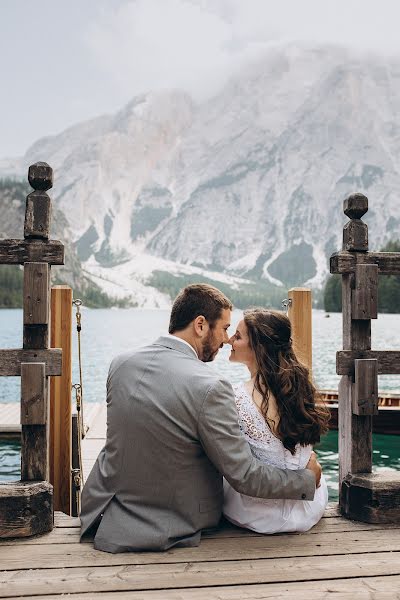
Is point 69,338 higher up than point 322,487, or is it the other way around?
point 69,338

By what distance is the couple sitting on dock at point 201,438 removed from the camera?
4.36 meters

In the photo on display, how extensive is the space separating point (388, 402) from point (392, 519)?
13.7 metres

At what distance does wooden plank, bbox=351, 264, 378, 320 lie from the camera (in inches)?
212

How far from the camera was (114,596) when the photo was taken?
12.4 ft

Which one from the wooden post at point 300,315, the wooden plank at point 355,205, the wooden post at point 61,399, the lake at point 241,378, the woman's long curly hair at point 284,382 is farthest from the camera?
the lake at point 241,378

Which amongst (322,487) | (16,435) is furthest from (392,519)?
(16,435)

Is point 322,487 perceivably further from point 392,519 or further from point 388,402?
point 388,402

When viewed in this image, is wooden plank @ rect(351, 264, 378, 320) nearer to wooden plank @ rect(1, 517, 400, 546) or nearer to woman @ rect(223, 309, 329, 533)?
woman @ rect(223, 309, 329, 533)

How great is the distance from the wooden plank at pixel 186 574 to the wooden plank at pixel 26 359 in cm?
143

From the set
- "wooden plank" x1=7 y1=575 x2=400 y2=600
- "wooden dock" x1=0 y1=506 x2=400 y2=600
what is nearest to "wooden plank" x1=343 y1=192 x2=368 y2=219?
"wooden dock" x1=0 y1=506 x2=400 y2=600

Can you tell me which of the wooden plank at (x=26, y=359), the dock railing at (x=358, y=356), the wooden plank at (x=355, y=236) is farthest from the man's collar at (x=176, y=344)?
the wooden plank at (x=355, y=236)

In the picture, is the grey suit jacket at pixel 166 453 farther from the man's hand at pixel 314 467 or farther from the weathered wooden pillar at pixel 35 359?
the weathered wooden pillar at pixel 35 359

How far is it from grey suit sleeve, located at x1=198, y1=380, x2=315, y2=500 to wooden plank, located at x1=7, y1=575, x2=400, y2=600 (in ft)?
2.13

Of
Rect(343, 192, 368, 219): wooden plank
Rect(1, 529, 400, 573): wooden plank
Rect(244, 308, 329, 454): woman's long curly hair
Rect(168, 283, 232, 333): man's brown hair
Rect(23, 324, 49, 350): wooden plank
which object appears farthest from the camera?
Rect(343, 192, 368, 219): wooden plank
